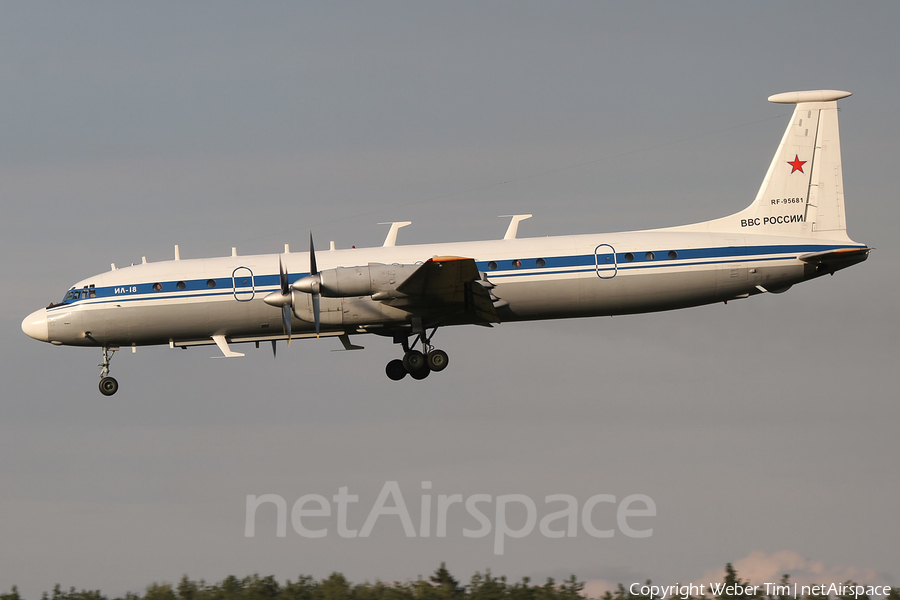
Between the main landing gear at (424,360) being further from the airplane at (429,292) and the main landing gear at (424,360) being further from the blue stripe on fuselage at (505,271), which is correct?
the blue stripe on fuselage at (505,271)

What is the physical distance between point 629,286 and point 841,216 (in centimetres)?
724

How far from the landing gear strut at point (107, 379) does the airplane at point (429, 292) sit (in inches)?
1.1

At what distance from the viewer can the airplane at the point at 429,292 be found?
1112 inches

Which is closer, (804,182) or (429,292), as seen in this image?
(429,292)

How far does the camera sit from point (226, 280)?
28531 mm

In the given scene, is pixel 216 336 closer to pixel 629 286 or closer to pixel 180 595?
pixel 629 286

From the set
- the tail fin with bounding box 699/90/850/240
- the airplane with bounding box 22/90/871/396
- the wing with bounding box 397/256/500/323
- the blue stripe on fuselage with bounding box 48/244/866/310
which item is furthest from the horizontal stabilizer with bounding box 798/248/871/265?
the wing with bounding box 397/256/500/323

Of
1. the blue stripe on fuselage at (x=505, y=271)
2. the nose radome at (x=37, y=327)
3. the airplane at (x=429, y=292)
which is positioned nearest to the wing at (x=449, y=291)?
the airplane at (x=429, y=292)

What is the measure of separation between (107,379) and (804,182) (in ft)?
70.1

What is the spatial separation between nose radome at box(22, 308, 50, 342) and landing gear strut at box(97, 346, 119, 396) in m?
1.64

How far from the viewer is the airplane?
28250 mm

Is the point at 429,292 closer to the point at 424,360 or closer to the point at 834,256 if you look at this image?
the point at 424,360

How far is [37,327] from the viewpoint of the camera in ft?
95.5

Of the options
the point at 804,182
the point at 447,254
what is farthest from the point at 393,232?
the point at 804,182
